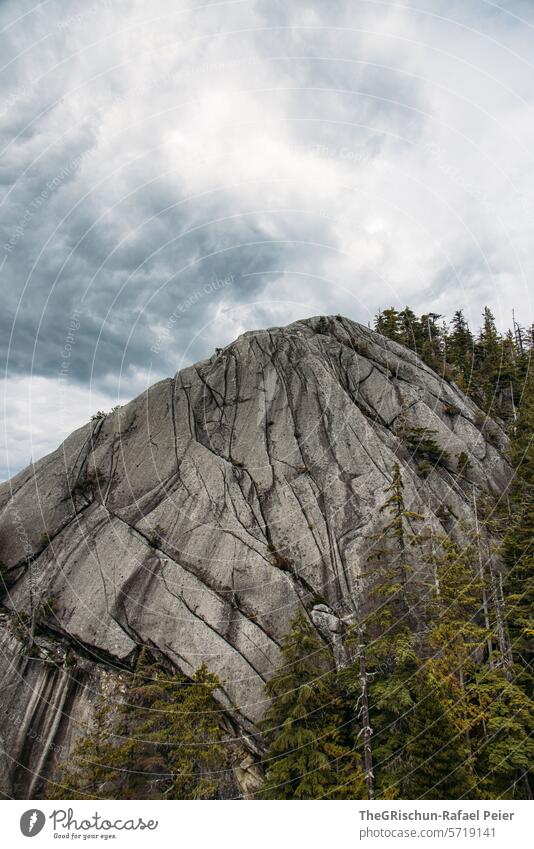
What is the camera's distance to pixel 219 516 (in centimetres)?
2683

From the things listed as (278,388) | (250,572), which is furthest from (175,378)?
(250,572)

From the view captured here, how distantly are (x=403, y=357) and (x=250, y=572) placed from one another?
26900mm

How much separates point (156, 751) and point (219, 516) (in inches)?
498

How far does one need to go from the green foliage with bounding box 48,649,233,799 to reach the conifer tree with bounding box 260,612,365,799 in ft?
7.95

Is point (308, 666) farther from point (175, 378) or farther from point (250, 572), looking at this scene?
point (175, 378)

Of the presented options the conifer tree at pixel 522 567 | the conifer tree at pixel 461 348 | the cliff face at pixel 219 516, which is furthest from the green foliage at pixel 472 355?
the conifer tree at pixel 522 567

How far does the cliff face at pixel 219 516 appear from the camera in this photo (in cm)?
2122

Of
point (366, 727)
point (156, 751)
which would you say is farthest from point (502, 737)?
point (156, 751)

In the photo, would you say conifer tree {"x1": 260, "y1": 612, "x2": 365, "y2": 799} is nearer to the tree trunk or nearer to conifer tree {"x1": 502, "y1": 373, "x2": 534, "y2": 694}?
the tree trunk

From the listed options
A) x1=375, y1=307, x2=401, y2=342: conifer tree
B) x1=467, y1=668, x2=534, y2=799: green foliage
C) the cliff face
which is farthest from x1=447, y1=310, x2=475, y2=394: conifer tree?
x1=467, y1=668, x2=534, y2=799: green foliage

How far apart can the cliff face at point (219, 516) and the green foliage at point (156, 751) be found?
2238mm

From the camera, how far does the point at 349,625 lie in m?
21.8

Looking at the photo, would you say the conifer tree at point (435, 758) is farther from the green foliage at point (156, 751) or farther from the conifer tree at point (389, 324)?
the conifer tree at point (389, 324)

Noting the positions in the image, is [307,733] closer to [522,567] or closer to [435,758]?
[435,758]
